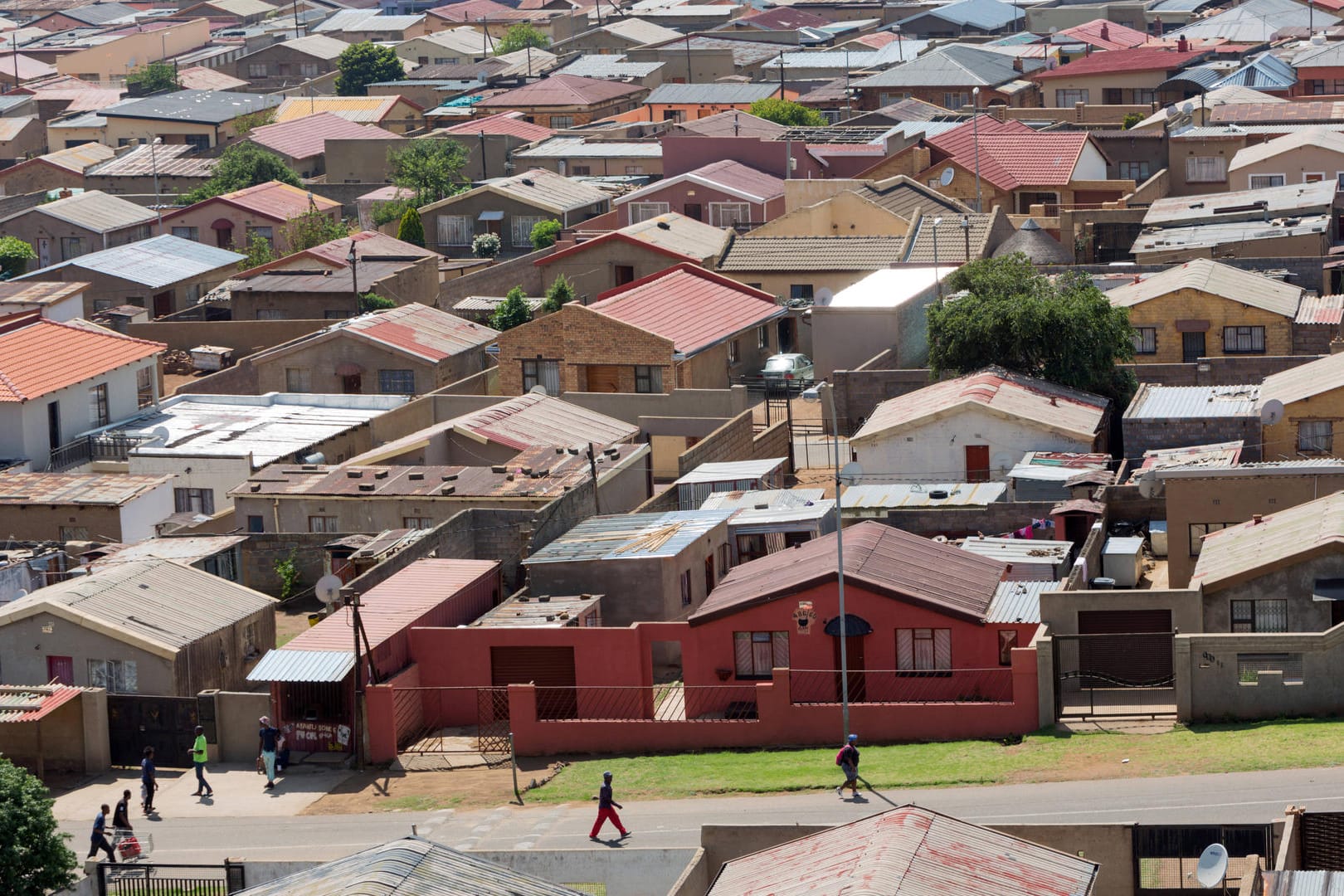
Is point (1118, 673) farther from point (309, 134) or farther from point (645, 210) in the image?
point (309, 134)

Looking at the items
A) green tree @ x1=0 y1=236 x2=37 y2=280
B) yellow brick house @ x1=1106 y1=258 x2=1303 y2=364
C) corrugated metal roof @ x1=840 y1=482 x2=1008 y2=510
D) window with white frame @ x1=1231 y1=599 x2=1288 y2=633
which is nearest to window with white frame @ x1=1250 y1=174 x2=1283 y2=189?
yellow brick house @ x1=1106 y1=258 x2=1303 y2=364

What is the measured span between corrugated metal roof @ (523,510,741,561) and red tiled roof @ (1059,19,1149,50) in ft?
277

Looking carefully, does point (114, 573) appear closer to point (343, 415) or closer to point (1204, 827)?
point (343, 415)

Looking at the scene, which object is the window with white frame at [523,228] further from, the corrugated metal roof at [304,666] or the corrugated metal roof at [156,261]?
the corrugated metal roof at [304,666]

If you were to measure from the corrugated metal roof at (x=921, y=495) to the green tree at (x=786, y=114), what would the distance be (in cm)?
5737

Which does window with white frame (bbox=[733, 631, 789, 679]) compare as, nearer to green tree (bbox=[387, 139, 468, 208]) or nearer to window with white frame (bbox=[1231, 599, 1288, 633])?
window with white frame (bbox=[1231, 599, 1288, 633])

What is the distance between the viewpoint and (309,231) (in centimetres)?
9294

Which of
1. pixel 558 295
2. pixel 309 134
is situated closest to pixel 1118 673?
pixel 558 295

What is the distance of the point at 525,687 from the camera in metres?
42.1

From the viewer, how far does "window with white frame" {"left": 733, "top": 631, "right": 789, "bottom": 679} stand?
4294 centimetres

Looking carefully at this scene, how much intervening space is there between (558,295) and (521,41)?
78.9m

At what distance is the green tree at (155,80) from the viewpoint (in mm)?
143375

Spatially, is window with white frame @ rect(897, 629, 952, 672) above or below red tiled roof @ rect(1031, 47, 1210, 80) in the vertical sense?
below

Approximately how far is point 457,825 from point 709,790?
4112mm
